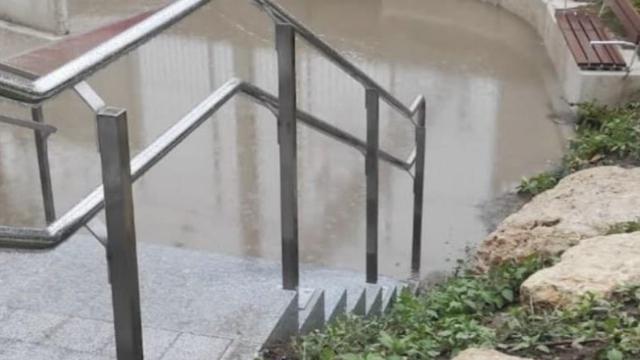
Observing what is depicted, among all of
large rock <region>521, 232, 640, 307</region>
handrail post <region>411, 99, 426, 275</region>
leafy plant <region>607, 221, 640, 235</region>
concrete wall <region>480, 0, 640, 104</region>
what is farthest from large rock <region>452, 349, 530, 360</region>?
concrete wall <region>480, 0, 640, 104</region>

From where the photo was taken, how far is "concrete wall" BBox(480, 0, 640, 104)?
5.99m

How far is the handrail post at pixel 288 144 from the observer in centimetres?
245

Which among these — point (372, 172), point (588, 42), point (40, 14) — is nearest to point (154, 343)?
point (372, 172)

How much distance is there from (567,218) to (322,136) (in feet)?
7.35

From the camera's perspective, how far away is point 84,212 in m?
1.80

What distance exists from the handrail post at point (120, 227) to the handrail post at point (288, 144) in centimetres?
79

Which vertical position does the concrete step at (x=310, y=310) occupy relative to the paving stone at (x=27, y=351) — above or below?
below

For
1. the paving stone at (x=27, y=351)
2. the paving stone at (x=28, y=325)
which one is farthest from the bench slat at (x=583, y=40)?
the paving stone at (x=27, y=351)

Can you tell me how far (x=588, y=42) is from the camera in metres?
6.46

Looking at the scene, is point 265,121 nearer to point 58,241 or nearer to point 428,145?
point 428,145

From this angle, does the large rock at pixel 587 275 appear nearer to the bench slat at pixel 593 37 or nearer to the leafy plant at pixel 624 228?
the leafy plant at pixel 624 228

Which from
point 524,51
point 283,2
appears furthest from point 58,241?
point 283,2

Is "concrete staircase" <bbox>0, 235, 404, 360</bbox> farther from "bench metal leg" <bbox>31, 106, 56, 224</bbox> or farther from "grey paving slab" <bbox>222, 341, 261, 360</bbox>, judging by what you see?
"bench metal leg" <bbox>31, 106, 56, 224</bbox>

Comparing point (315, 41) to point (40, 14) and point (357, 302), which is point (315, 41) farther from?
point (40, 14)
